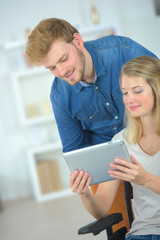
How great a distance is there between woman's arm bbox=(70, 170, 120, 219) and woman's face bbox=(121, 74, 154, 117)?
35cm

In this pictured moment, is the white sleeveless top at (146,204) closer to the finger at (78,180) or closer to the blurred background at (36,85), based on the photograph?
the finger at (78,180)

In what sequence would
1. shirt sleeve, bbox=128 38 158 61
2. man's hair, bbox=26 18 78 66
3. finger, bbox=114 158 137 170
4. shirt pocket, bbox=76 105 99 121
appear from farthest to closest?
shirt pocket, bbox=76 105 99 121 < shirt sleeve, bbox=128 38 158 61 < man's hair, bbox=26 18 78 66 < finger, bbox=114 158 137 170

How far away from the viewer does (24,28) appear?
17.4 ft

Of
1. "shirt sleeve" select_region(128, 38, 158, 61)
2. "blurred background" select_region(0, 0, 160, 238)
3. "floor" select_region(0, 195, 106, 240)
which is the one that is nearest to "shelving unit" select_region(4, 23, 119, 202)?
"blurred background" select_region(0, 0, 160, 238)

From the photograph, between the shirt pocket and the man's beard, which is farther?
the shirt pocket

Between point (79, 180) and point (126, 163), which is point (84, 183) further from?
point (126, 163)

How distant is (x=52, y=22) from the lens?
2051 millimetres

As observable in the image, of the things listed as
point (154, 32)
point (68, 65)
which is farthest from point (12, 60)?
point (68, 65)

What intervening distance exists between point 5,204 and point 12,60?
1930mm

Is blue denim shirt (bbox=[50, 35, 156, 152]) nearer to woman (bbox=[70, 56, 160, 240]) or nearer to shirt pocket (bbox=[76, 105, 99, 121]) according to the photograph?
shirt pocket (bbox=[76, 105, 99, 121])

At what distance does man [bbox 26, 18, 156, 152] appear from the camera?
1.99 m

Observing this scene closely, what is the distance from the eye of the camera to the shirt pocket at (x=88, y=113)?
2359mm

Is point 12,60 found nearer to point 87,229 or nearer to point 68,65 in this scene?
point 68,65

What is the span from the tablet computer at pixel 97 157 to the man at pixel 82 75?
→ 1.85 ft
